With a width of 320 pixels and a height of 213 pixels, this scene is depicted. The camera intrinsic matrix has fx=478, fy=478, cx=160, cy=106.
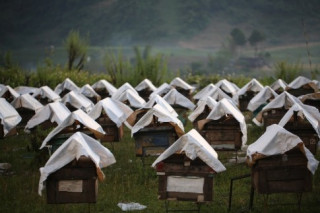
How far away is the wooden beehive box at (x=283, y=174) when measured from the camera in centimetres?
806

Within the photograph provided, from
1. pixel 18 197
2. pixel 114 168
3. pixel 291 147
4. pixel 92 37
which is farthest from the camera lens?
pixel 92 37

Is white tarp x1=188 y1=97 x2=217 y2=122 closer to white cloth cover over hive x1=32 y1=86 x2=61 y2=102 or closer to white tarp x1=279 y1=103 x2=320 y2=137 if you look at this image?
white tarp x1=279 y1=103 x2=320 y2=137

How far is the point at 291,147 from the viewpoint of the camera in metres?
7.89

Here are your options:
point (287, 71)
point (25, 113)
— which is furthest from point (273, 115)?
point (287, 71)

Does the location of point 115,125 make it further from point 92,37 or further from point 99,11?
point 99,11

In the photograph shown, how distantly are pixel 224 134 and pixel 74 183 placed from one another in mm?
5344

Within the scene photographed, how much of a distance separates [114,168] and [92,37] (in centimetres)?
15375

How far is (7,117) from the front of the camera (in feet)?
45.5

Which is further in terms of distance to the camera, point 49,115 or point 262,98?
point 262,98

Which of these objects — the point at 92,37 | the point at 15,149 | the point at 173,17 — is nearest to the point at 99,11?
the point at 92,37

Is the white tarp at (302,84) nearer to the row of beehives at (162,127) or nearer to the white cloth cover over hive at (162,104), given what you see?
the white cloth cover over hive at (162,104)

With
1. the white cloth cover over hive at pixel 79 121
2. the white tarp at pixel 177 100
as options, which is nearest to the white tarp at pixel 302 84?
the white tarp at pixel 177 100

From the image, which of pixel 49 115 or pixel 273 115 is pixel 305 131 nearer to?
pixel 273 115

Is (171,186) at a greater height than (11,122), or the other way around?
(11,122)
